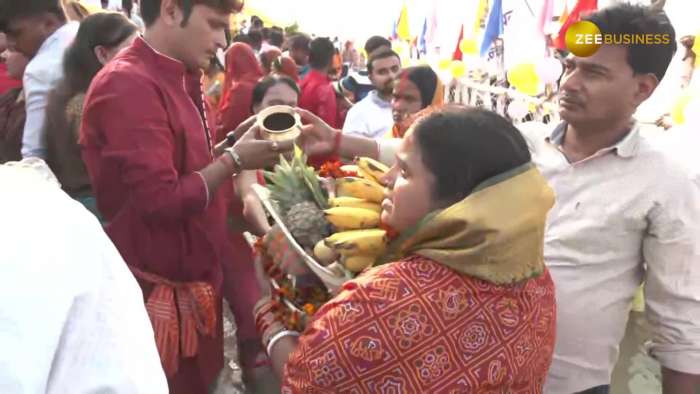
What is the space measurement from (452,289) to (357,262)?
0.88 feet

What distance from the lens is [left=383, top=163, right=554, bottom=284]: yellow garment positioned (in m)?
1.09

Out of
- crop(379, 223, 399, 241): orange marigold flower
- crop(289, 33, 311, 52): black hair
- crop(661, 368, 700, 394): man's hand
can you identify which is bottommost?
crop(289, 33, 311, 52): black hair

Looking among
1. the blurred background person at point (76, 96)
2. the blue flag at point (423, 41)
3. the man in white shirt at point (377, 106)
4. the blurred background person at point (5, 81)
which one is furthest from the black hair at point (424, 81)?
the blue flag at point (423, 41)

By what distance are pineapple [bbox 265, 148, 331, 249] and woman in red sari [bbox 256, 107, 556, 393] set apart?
0.31 metres

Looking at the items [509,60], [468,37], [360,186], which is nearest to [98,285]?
[360,186]

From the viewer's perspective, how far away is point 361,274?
1.24 m

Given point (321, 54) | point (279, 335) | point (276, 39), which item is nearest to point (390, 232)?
point (279, 335)

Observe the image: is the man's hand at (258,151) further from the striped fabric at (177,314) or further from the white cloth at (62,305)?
the white cloth at (62,305)

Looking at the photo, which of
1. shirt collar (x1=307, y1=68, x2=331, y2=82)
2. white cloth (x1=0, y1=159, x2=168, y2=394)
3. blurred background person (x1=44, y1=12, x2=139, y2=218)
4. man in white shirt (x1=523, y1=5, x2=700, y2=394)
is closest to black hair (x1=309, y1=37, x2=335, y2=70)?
shirt collar (x1=307, y1=68, x2=331, y2=82)

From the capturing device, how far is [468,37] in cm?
607

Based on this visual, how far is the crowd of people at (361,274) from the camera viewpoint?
704 mm

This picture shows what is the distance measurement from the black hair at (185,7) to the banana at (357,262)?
0.93 meters

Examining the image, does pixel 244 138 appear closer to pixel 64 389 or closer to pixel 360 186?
pixel 360 186

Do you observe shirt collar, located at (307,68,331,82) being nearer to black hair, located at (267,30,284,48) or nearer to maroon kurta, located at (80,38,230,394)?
maroon kurta, located at (80,38,230,394)
